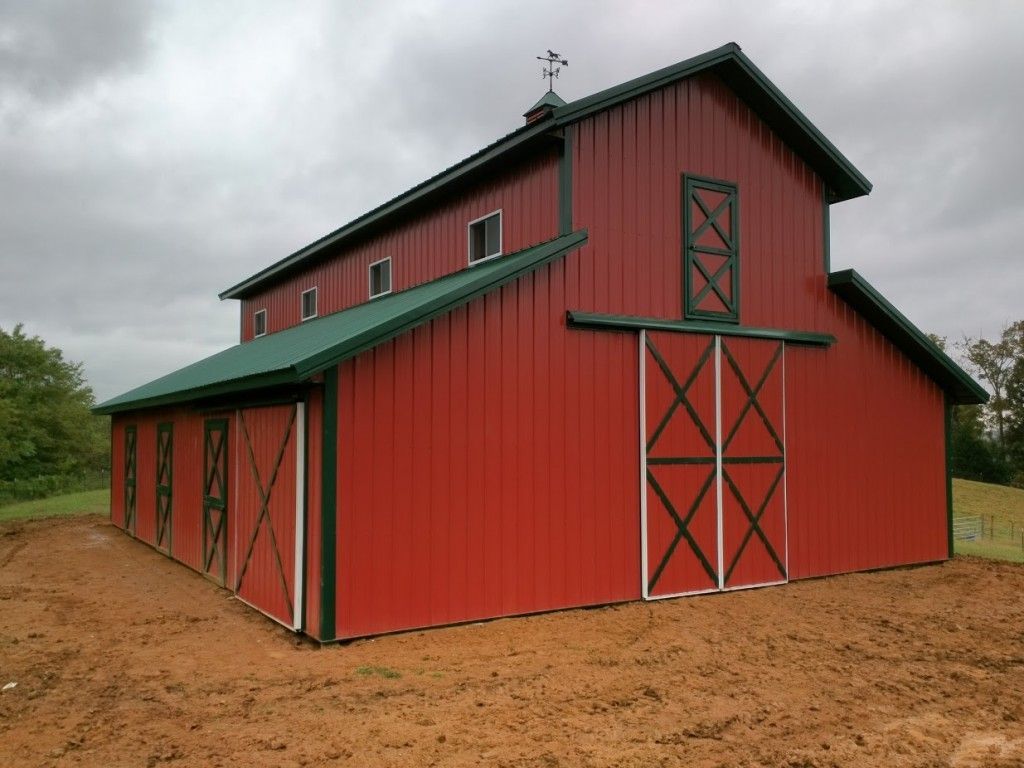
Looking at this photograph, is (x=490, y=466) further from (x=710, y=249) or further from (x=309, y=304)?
(x=309, y=304)

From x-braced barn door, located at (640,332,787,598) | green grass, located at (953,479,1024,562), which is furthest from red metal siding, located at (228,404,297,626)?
green grass, located at (953,479,1024,562)

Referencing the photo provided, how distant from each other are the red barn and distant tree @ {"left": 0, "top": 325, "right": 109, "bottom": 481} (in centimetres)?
3227

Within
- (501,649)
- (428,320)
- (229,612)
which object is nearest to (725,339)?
(428,320)

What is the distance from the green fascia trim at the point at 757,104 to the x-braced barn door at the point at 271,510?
4964 mm

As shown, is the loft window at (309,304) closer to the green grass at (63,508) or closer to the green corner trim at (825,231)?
the green grass at (63,508)

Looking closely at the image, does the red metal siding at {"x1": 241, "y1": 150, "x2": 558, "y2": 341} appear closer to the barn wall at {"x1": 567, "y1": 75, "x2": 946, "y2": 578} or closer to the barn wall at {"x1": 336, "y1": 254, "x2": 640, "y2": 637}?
the barn wall at {"x1": 567, "y1": 75, "x2": 946, "y2": 578}

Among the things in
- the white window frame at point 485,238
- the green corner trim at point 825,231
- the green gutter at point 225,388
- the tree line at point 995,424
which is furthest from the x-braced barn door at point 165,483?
the tree line at point 995,424

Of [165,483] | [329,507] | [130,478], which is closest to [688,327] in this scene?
[329,507]

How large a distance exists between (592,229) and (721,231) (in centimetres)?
226

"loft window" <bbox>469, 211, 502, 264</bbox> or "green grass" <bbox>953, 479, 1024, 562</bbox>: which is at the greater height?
"loft window" <bbox>469, 211, 502, 264</bbox>

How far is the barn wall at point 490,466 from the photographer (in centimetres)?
830

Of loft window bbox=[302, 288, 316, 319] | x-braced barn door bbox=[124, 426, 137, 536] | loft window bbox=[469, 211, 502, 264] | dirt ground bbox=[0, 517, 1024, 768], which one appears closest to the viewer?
dirt ground bbox=[0, 517, 1024, 768]

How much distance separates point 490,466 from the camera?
9.09 metres

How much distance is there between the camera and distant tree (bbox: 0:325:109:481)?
4084 centimetres
